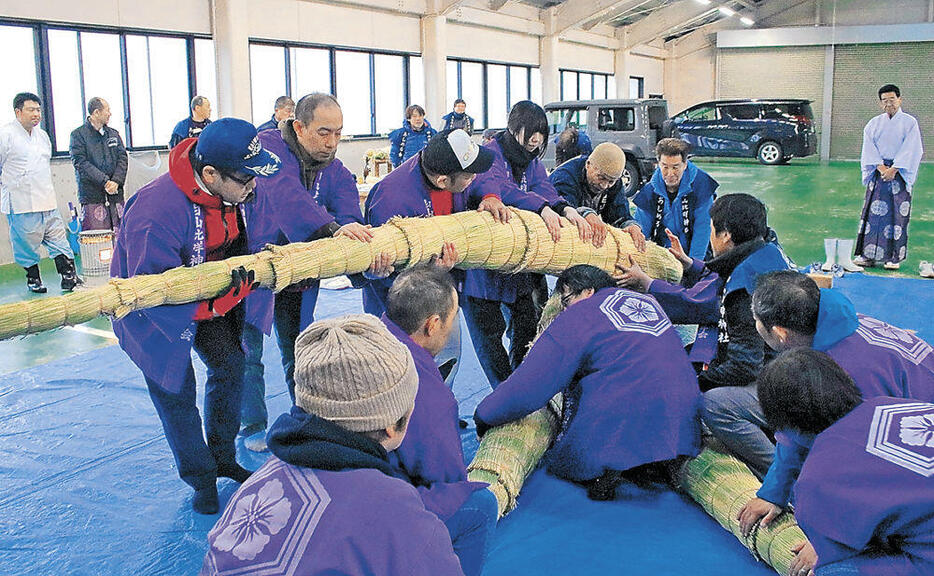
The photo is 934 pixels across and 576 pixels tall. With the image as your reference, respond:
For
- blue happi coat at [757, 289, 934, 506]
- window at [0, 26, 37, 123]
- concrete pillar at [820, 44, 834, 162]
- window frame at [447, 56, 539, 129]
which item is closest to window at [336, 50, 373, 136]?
window frame at [447, 56, 539, 129]

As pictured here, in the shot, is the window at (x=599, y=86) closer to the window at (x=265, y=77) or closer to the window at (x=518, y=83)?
the window at (x=518, y=83)

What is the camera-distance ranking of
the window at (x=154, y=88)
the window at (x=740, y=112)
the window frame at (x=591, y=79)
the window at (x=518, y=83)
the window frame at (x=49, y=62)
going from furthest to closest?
the window frame at (x=591, y=79), the window at (x=740, y=112), the window at (x=518, y=83), the window at (x=154, y=88), the window frame at (x=49, y=62)

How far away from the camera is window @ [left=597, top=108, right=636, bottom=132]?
14.3m

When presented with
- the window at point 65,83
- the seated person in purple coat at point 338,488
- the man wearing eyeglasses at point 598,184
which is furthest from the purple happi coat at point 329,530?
the window at point 65,83

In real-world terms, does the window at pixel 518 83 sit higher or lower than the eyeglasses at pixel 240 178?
→ higher

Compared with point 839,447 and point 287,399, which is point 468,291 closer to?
point 287,399

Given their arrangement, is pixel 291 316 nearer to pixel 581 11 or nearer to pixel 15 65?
pixel 15 65

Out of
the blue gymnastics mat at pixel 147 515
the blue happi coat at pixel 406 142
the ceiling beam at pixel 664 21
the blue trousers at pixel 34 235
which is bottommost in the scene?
the blue gymnastics mat at pixel 147 515

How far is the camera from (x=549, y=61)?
63.8 ft

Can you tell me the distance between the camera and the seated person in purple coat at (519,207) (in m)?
3.75

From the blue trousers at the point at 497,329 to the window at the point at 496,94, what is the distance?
47.7ft

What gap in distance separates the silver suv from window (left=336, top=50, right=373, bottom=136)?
327 cm

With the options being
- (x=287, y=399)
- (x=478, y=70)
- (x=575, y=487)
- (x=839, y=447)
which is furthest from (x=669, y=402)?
(x=478, y=70)

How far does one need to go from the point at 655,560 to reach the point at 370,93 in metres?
12.8
